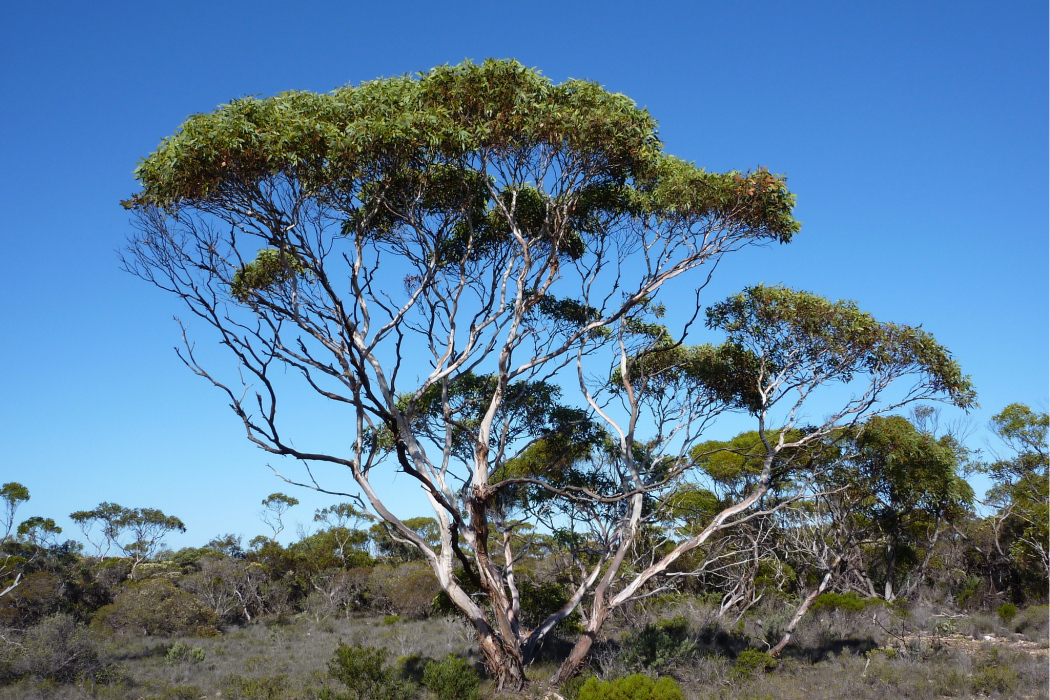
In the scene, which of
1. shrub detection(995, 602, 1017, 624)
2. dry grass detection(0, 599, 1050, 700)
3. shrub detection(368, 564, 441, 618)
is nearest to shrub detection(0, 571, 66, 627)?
dry grass detection(0, 599, 1050, 700)

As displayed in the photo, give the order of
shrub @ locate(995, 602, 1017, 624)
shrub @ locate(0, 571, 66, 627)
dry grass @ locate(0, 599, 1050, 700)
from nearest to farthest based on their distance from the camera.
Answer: dry grass @ locate(0, 599, 1050, 700)
shrub @ locate(995, 602, 1017, 624)
shrub @ locate(0, 571, 66, 627)

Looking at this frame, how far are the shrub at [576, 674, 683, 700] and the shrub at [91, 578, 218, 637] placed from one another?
1631 cm

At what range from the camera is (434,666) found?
9.79 meters

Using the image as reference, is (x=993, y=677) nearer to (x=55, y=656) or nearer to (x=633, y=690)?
(x=633, y=690)

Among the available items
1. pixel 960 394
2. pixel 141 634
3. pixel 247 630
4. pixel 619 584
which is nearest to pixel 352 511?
pixel 247 630

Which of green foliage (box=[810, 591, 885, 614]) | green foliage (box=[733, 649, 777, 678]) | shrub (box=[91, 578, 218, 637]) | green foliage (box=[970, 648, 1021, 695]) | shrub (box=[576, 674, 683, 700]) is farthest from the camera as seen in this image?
shrub (box=[91, 578, 218, 637])

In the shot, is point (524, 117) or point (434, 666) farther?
point (524, 117)

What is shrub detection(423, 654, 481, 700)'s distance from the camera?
9383 mm

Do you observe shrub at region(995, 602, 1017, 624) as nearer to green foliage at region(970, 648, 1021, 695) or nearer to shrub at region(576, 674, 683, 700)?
green foliage at region(970, 648, 1021, 695)

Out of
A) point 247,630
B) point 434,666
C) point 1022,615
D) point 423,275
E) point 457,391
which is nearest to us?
point 434,666

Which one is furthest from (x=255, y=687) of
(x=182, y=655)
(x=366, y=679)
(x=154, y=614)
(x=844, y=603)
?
(x=844, y=603)

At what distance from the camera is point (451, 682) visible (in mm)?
9445

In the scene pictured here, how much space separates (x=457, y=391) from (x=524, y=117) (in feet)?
20.8

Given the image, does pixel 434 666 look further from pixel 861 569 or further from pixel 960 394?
pixel 861 569
